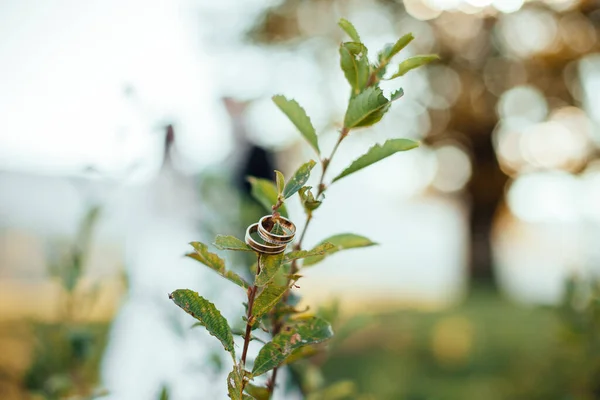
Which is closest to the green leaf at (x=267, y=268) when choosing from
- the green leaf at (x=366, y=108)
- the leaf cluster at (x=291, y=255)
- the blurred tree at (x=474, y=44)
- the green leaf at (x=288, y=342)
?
the leaf cluster at (x=291, y=255)

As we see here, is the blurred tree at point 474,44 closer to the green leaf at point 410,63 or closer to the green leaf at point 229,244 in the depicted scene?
the green leaf at point 410,63

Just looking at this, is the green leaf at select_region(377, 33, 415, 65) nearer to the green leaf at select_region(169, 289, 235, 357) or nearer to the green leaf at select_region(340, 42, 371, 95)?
the green leaf at select_region(340, 42, 371, 95)

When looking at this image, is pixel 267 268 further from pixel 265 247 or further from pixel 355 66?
pixel 355 66

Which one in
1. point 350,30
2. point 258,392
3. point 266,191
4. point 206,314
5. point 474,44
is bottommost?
point 258,392

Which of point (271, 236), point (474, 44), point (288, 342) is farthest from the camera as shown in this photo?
point (474, 44)

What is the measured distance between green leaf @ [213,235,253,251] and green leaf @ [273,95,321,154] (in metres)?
0.23

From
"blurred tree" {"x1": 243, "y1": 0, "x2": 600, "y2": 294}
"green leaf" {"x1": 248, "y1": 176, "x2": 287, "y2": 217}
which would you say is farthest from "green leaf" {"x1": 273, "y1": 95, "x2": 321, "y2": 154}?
"blurred tree" {"x1": 243, "y1": 0, "x2": 600, "y2": 294}

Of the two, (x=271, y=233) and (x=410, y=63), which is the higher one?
(x=410, y=63)

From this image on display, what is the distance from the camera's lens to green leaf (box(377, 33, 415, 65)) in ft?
2.41

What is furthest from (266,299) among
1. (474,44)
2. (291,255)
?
(474,44)

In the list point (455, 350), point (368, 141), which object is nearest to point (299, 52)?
point (368, 141)

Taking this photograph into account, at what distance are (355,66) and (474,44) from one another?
11.3 m

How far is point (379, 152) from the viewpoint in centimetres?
72

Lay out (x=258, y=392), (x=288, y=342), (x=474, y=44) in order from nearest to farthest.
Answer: (x=288, y=342), (x=258, y=392), (x=474, y=44)
